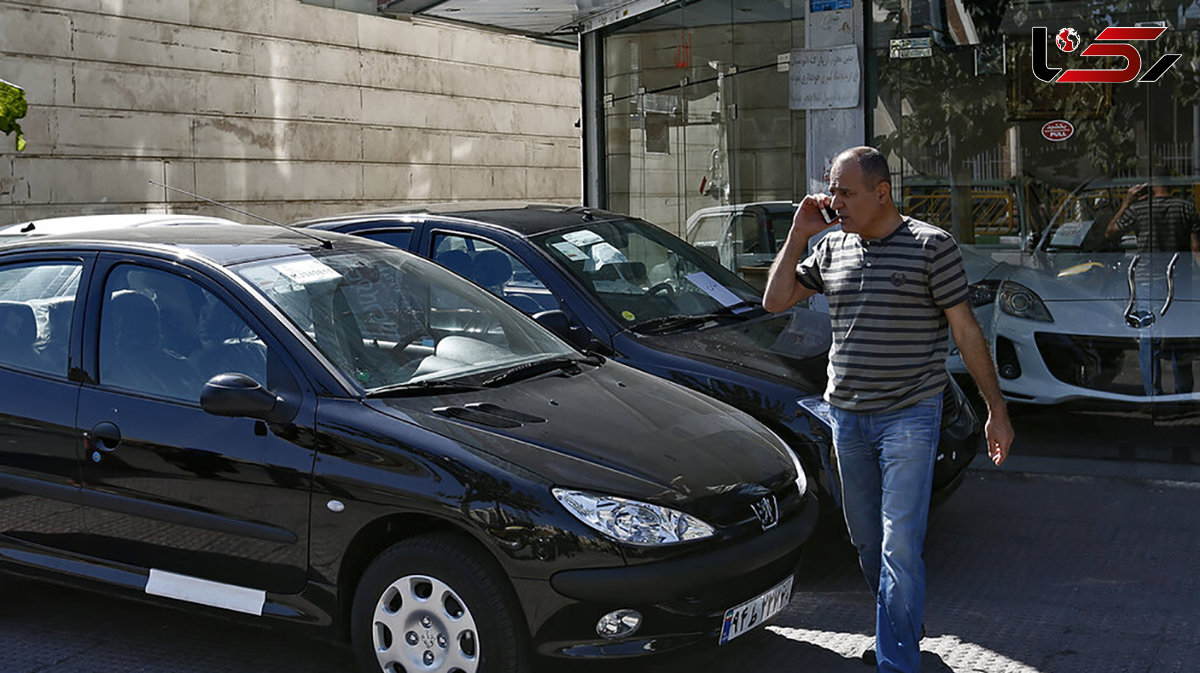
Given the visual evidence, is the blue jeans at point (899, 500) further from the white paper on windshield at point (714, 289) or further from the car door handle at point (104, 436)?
the white paper on windshield at point (714, 289)

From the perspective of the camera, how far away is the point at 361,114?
798 inches

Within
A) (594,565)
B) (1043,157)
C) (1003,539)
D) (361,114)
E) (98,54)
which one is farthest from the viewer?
(361,114)

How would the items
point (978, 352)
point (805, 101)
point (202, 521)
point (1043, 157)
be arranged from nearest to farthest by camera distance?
point (978, 352) → point (202, 521) → point (1043, 157) → point (805, 101)

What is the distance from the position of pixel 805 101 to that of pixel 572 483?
6.23 metres

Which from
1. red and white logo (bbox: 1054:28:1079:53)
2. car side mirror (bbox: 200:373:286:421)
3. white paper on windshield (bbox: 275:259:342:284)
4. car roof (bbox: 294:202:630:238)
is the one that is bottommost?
car side mirror (bbox: 200:373:286:421)

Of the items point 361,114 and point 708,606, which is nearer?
point 708,606

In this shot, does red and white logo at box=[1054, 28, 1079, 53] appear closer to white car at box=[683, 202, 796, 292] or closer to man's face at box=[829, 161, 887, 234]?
white car at box=[683, 202, 796, 292]

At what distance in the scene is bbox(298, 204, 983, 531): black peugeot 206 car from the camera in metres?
5.68

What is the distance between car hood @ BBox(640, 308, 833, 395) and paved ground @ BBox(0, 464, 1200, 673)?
837 millimetres

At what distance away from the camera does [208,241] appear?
5.01 meters

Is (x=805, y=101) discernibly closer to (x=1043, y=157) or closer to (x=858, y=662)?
(x=1043, y=157)

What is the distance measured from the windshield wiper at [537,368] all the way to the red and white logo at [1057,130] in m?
4.83

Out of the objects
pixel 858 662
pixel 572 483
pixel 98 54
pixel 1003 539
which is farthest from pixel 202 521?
pixel 98 54

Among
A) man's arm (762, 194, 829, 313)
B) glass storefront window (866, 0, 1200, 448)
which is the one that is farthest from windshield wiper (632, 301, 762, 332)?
glass storefront window (866, 0, 1200, 448)
